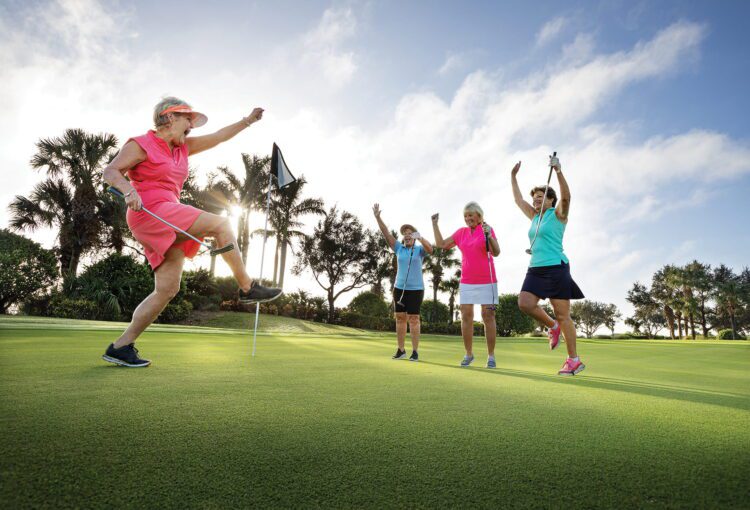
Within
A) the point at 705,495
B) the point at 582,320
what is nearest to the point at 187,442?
the point at 705,495

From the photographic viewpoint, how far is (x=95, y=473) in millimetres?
1304

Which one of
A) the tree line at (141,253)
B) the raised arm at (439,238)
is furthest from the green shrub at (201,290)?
the raised arm at (439,238)

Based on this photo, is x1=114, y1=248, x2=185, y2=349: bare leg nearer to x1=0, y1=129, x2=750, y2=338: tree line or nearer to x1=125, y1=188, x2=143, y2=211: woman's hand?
x1=125, y1=188, x2=143, y2=211: woman's hand

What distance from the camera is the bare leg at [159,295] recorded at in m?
3.69

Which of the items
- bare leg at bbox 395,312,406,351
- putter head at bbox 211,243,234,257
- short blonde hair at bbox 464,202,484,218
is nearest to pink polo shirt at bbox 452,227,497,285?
short blonde hair at bbox 464,202,484,218

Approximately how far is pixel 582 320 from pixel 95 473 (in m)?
113

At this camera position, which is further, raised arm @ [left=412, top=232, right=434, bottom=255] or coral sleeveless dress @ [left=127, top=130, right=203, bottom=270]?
raised arm @ [left=412, top=232, right=434, bottom=255]

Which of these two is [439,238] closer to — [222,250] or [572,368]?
[572,368]

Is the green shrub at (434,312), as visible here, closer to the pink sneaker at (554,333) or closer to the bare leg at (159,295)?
the pink sneaker at (554,333)

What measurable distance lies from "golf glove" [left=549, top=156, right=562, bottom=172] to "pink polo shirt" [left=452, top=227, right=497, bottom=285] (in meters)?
1.49

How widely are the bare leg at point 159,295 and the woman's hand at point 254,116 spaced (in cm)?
157

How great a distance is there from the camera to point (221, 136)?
13.9 feet

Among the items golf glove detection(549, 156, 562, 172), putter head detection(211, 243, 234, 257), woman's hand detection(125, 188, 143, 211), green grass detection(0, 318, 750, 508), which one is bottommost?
green grass detection(0, 318, 750, 508)

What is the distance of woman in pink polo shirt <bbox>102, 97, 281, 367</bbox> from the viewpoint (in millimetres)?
3543
